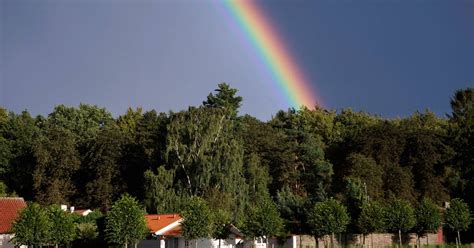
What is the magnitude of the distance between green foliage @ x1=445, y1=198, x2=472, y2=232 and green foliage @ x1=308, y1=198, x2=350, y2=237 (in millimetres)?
10629

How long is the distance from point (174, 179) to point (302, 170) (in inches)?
986

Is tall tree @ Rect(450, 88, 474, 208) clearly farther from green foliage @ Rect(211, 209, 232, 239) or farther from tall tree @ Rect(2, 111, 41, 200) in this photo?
tall tree @ Rect(2, 111, 41, 200)

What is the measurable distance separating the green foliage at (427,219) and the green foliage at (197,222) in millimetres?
19062

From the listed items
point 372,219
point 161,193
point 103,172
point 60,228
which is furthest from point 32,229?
point 103,172

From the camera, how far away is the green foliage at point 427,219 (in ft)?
167

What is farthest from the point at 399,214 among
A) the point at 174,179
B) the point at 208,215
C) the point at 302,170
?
the point at 302,170

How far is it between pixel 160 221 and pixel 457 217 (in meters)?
25.5

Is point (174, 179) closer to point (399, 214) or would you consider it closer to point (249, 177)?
point (249, 177)

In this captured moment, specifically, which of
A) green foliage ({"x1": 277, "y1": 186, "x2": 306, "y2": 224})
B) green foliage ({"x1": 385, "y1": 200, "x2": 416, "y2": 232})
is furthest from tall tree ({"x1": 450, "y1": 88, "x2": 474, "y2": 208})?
green foliage ({"x1": 277, "y1": 186, "x2": 306, "y2": 224})

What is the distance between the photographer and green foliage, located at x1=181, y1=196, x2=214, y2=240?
43188 mm

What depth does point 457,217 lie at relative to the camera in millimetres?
51688

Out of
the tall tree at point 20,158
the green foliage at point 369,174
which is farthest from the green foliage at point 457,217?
the tall tree at point 20,158

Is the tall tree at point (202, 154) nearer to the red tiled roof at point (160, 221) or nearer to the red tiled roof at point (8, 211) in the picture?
the red tiled roof at point (160, 221)

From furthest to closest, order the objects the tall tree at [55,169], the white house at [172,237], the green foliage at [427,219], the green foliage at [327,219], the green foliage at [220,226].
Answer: the tall tree at [55,169], the green foliage at [427,219], the white house at [172,237], the green foliage at [327,219], the green foliage at [220,226]
